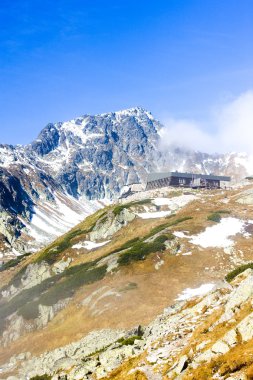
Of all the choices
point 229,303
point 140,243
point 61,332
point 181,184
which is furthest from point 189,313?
point 181,184

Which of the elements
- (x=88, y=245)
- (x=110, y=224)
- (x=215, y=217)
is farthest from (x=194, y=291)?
(x=110, y=224)

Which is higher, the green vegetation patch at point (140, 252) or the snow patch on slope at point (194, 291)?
the green vegetation patch at point (140, 252)

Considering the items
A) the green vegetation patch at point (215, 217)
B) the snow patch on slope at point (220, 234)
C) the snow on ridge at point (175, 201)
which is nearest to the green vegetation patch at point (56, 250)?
the snow on ridge at point (175, 201)

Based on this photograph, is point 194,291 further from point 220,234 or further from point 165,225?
point 165,225

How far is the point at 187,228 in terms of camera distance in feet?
305

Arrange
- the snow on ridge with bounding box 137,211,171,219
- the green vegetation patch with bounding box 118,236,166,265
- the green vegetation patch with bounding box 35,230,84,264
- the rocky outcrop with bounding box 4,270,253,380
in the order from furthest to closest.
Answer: the snow on ridge with bounding box 137,211,171,219, the green vegetation patch with bounding box 35,230,84,264, the green vegetation patch with bounding box 118,236,166,265, the rocky outcrop with bounding box 4,270,253,380

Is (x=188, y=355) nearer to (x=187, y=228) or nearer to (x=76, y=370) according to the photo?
(x=76, y=370)

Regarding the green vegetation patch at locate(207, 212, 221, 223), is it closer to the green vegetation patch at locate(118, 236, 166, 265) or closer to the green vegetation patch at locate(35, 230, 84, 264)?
the green vegetation patch at locate(118, 236, 166, 265)

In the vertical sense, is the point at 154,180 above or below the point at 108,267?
above

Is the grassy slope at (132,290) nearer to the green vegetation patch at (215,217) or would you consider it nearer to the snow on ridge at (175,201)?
the green vegetation patch at (215,217)

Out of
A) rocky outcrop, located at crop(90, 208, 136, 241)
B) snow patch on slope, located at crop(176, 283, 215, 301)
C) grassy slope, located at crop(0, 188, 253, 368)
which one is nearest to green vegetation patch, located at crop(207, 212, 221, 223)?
grassy slope, located at crop(0, 188, 253, 368)

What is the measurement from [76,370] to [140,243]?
5816 centimetres

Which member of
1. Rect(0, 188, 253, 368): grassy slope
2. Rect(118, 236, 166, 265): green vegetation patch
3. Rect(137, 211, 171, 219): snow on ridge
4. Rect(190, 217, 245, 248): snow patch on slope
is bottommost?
Rect(0, 188, 253, 368): grassy slope

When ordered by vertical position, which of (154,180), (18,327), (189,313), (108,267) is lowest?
(18,327)
